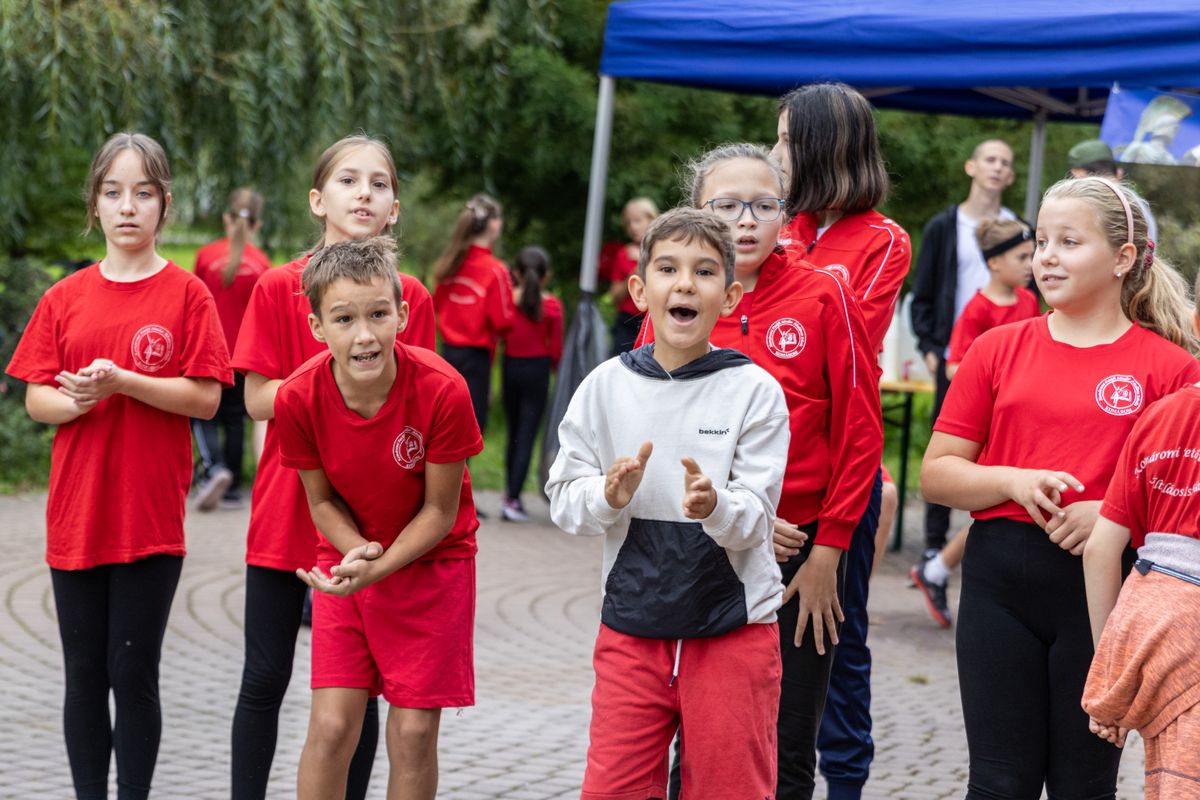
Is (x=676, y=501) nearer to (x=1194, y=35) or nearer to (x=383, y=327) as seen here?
(x=383, y=327)

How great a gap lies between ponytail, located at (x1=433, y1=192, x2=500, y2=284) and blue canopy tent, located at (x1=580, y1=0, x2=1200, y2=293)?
1.56 m

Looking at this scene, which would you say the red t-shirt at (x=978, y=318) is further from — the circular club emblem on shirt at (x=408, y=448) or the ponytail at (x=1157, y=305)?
the circular club emblem on shirt at (x=408, y=448)

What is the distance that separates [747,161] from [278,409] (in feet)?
4.25

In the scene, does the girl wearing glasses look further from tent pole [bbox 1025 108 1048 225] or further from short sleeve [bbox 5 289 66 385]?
tent pole [bbox 1025 108 1048 225]

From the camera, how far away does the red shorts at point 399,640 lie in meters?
3.80

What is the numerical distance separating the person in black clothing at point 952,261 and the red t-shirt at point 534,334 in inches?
122

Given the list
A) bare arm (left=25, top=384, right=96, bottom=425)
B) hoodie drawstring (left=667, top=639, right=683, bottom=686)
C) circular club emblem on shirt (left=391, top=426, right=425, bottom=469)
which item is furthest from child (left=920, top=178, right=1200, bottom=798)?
bare arm (left=25, top=384, right=96, bottom=425)

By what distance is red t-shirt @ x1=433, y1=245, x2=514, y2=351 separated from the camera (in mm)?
10516

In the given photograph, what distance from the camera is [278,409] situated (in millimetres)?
3725

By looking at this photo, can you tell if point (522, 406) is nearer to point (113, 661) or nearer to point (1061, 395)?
point (113, 661)

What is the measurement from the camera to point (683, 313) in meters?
3.46

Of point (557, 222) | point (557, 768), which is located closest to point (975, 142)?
point (557, 222)

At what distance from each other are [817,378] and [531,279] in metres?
7.48

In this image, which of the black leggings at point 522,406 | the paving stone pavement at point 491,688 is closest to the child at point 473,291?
the black leggings at point 522,406
